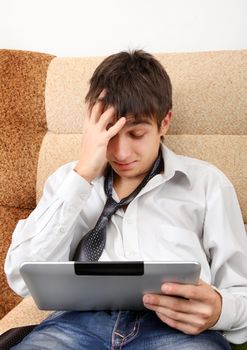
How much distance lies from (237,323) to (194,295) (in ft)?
0.59

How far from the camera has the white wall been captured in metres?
1.46

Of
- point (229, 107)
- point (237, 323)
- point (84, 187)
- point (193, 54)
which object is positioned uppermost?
point (193, 54)

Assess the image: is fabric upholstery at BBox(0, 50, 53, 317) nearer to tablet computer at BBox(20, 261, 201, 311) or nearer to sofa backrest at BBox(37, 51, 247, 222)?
sofa backrest at BBox(37, 51, 247, 222)

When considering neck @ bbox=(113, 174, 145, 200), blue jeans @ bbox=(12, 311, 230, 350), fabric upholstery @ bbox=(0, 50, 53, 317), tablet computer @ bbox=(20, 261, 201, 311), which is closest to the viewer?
tablet computer @ bbox=(20, 261, 201, 311)

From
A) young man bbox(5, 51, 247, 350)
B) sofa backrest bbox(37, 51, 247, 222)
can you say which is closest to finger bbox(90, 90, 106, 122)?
young man bbox(5, 51, 247, 350)

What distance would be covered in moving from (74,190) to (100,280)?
0.28 meters

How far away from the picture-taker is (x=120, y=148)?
3.56 feet

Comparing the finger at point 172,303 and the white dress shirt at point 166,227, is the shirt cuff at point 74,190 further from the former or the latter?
the finger at point 172,303

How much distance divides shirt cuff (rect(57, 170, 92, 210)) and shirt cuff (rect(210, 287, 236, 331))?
350 mm

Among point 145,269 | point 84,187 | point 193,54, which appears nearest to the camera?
point 145,269

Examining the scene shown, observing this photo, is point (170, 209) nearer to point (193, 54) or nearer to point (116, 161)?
point (116, 161)

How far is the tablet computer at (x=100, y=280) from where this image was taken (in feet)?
2.56

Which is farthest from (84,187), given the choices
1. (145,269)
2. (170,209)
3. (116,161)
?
(145,269)

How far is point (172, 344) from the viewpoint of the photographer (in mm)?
879
